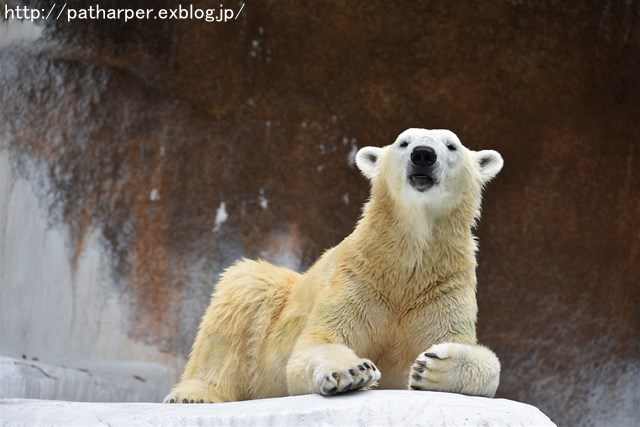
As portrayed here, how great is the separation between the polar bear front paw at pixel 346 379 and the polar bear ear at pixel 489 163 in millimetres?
1201

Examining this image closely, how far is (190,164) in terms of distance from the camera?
6.45 metres

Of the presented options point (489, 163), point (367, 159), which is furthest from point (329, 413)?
point (489, 163)

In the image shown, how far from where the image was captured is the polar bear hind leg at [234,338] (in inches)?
167

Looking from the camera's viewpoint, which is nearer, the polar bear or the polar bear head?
the polar bear

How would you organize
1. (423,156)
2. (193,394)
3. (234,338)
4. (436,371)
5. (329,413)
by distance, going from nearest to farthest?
1. (329,413)
2. (436,371)
3. (423,156)
4. (193,394)
5. (234,338)

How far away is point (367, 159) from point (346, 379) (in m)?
1.23

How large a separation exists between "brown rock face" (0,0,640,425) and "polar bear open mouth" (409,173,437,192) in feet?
8.47

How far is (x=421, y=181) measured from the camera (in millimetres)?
3926

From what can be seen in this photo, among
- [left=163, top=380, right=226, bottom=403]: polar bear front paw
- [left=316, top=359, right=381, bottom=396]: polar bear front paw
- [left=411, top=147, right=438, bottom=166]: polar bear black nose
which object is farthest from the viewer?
[left=163, top=380, right=226, bottom=403]: polar bear front paw

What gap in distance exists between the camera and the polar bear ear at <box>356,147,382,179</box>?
4327mm

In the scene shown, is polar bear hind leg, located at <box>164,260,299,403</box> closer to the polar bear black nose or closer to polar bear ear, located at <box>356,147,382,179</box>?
polar bear ear, located at <box>356,147,382,179</box>

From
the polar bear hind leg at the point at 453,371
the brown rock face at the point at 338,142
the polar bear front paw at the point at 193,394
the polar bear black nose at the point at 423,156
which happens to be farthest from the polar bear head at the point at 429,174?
the brown rock face at the point at 338,142

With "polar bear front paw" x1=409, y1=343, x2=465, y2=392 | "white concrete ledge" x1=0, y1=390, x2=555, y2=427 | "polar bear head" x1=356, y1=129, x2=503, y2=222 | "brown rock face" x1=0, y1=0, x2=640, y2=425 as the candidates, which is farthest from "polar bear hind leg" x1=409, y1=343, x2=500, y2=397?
"brown rock face" x1=0, y1=0, x2=640, y2=425

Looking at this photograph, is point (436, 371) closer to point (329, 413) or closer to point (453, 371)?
point (453, 371)
